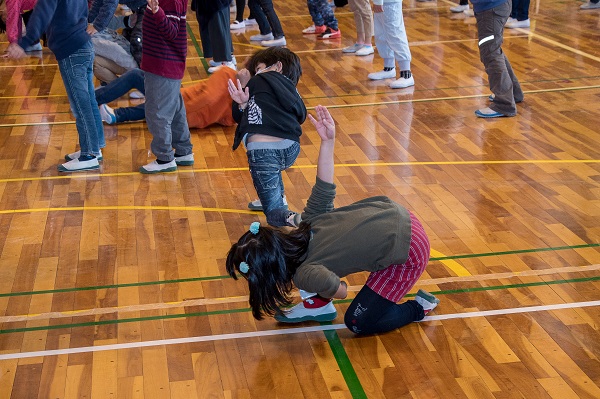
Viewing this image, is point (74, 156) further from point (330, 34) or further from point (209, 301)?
point (330, 34)

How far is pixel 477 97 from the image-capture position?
22.2 feet

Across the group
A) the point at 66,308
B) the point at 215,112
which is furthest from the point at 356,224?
the point at 215,112

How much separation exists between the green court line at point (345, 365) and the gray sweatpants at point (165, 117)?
2.17 meters

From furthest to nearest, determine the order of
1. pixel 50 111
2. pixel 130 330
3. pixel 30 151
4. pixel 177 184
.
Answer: pixel 50 111 → pixel 30 151 → pixel 177 184 → pixel 130 330

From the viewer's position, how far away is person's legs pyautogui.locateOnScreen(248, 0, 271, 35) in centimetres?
920

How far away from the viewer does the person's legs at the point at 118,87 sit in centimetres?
643

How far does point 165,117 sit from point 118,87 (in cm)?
147

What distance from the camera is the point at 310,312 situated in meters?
3.55

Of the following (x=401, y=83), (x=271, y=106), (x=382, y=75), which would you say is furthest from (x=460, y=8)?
(x=271, y=106)

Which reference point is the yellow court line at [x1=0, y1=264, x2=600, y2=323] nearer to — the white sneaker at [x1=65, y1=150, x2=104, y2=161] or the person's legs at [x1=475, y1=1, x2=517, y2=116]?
the white sneaker at [x1=65, y1=150, x2=104, y2=161]

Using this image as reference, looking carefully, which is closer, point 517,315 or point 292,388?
point 292,388

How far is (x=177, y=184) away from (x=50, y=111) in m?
2.07

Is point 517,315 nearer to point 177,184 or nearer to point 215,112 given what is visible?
point 177,184

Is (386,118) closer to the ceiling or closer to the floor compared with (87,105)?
closer to the floor
